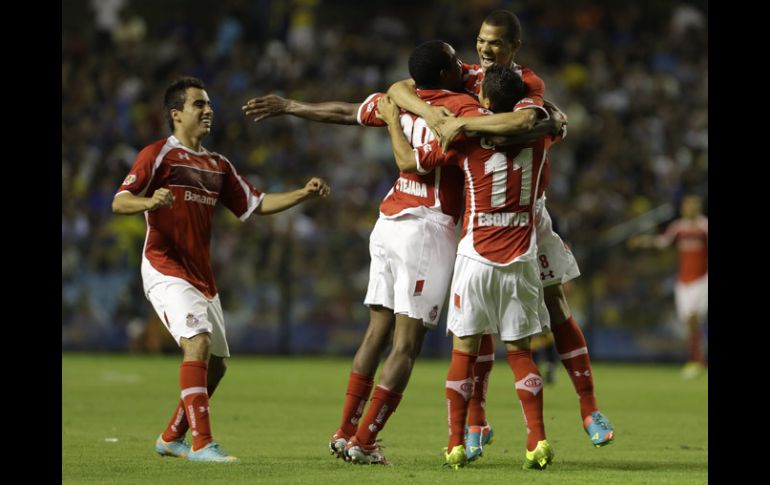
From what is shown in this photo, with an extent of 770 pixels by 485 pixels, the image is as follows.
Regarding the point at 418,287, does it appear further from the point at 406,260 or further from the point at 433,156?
the point at 433,156

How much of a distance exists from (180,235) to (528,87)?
237cm

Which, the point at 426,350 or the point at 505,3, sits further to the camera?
the point at 505,3

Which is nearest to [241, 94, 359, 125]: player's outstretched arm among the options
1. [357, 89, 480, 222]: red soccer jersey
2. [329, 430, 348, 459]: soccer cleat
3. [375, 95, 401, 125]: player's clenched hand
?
[375, 95, 401, 125]: player's clenched hand

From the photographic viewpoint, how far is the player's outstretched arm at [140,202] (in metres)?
7.28

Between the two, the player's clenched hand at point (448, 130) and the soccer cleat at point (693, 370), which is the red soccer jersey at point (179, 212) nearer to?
the player's clenched hand at point (448, 130)

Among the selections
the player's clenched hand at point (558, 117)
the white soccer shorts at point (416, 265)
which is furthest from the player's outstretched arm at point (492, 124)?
the white soccer shorts at point (416, 265)

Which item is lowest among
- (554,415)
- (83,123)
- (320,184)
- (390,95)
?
(554,415)

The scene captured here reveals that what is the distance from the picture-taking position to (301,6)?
25328 millimetres

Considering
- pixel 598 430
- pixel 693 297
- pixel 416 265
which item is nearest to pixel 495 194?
pixel 416 265

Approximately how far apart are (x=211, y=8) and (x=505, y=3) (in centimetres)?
590

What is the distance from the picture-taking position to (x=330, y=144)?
23078mm

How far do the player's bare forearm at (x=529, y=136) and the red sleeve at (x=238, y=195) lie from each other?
190cm
